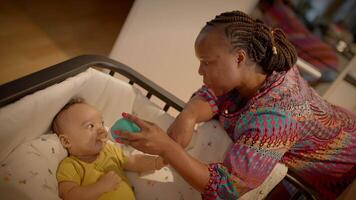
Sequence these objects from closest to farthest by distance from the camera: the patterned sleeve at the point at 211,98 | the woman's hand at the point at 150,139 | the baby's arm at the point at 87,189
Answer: the woman's hand at the point at 150,139 < the baby's arm at the point at 87,189 < the patterned sleeve at the point at 211,98

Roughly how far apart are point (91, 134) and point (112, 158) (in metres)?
0.13

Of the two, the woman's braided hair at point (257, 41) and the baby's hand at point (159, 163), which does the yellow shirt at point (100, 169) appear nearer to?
the baby's hand at point (159, 163)

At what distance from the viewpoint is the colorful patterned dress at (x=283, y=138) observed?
0.98 metres

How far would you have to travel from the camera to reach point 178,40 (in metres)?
1.91

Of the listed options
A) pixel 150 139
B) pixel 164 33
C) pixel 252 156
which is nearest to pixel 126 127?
pixel 150 139

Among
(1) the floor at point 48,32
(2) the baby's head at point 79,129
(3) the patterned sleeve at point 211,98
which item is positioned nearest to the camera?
(2) the baby's head at point 79,129

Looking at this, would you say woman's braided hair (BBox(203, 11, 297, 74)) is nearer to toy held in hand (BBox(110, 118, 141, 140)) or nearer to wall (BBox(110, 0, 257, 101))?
toy held in hand (BBox(110, 118, 141, 140))

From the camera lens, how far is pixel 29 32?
2318 millimetres

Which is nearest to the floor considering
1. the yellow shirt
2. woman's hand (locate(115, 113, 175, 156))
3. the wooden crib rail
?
the wooden crib rail

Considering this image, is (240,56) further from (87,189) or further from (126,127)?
(87,189)

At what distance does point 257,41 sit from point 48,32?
180 cm

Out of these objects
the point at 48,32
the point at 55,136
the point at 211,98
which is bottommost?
the point at 48,32

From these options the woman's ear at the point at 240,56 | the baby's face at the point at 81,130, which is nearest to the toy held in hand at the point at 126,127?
the baby's face at the point at 81,130

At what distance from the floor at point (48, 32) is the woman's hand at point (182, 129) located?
1.06 metres
